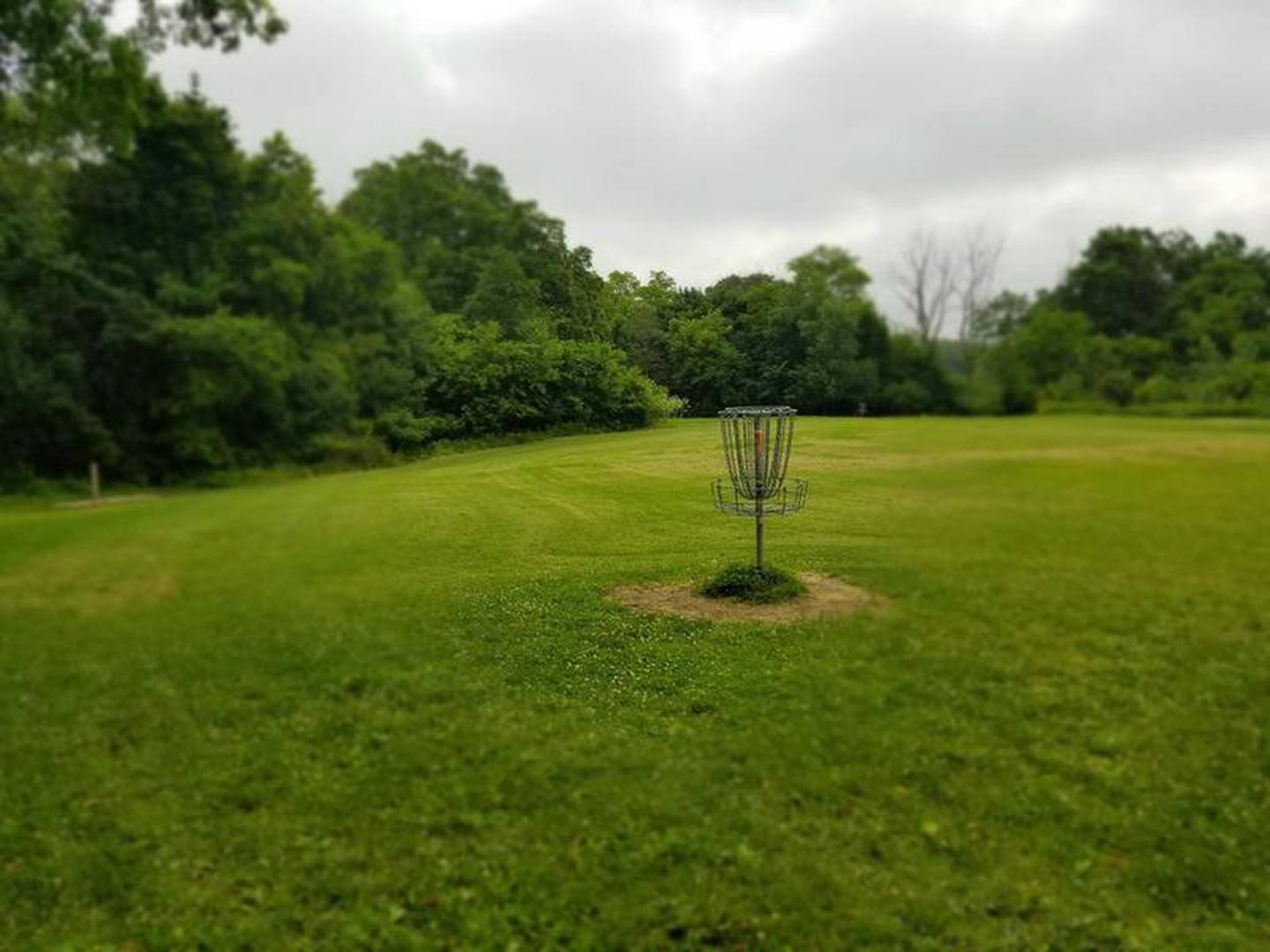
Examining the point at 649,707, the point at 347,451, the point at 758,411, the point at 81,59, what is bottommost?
the point at 649,707

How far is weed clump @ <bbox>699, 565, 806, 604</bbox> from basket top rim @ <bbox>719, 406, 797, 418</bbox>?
55.7 inches

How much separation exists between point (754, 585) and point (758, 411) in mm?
1600

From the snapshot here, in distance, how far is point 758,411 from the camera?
700 cm

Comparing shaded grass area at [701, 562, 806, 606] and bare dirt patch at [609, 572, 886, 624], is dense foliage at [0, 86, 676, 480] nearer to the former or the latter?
bare dirt patch at [609, 572, 886, 624]

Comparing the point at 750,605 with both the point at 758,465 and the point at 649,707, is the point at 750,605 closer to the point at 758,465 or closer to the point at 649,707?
the point at 758,465

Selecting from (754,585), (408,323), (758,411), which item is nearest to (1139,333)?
(758,411)

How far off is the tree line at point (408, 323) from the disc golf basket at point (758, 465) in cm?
30

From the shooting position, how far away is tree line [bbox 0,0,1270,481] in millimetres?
5992

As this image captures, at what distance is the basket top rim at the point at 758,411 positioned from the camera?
7.03 metres

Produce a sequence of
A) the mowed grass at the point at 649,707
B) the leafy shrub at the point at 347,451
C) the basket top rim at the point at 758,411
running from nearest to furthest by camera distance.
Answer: the mowed grass at the point at 649,707
the leafy shrub at the point at 347,451
the basket top rim at the point at 758,411

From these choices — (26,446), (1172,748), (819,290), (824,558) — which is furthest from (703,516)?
(26,446)

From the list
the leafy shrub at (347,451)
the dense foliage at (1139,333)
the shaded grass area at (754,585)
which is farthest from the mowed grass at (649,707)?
the shaded grass area at (754,585)

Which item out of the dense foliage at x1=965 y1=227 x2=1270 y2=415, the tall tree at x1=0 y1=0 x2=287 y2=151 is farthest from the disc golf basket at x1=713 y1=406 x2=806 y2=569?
the tall tree at x1=0 y1=0 x2=287 y2=151

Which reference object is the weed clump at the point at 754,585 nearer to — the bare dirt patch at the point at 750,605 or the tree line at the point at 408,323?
the bare dirt patch at the point at 750,605
